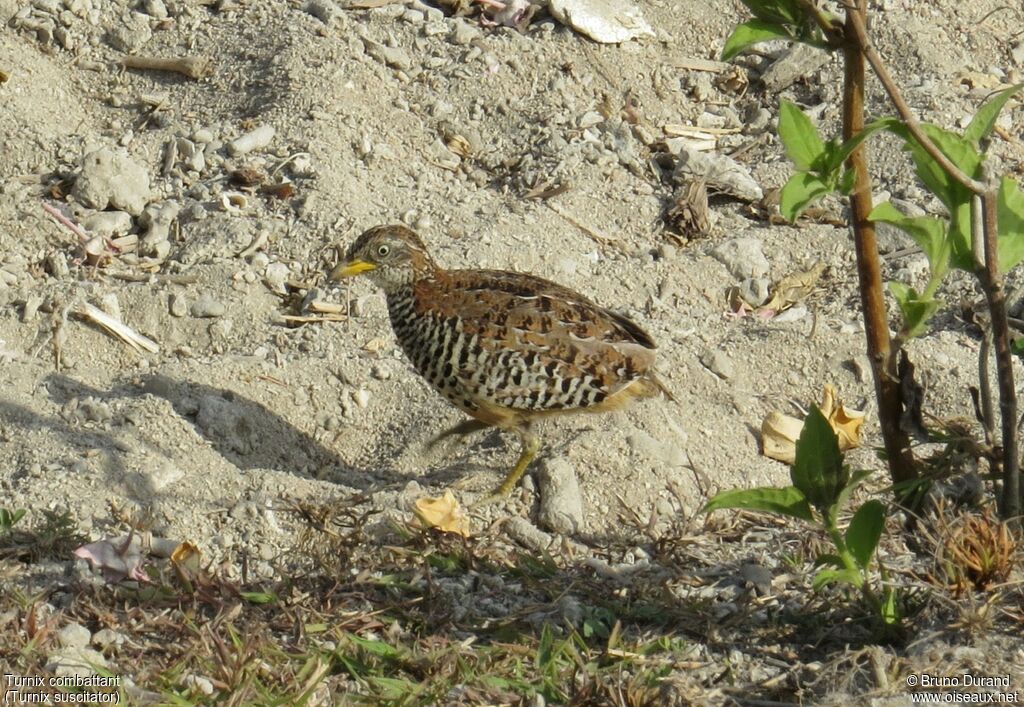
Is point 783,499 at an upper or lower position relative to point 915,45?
lower

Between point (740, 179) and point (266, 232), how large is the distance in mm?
2322

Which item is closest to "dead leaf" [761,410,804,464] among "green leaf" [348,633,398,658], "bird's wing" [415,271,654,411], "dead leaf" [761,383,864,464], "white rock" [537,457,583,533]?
"dead leaf" [761,383,864,464]

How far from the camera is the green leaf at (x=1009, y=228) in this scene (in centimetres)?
400

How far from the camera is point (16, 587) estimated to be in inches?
176

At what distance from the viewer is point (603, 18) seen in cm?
783

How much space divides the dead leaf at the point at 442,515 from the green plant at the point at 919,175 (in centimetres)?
162

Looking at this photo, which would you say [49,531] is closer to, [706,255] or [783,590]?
[783,590]

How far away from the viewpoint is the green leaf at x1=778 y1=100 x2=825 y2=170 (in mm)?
3811

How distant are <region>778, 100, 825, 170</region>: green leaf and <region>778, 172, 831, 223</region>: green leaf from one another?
0.05 meters

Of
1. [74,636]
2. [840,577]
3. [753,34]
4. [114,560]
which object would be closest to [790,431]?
[840,577]

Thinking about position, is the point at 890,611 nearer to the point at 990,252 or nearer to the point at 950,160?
the point at 990,252

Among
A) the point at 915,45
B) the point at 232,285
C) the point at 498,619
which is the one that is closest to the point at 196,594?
the point at 498,619

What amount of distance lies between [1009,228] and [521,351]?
2210 mm

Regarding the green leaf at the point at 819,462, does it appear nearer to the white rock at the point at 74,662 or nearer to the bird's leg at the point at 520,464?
the bird's leg at the point at 520,464
